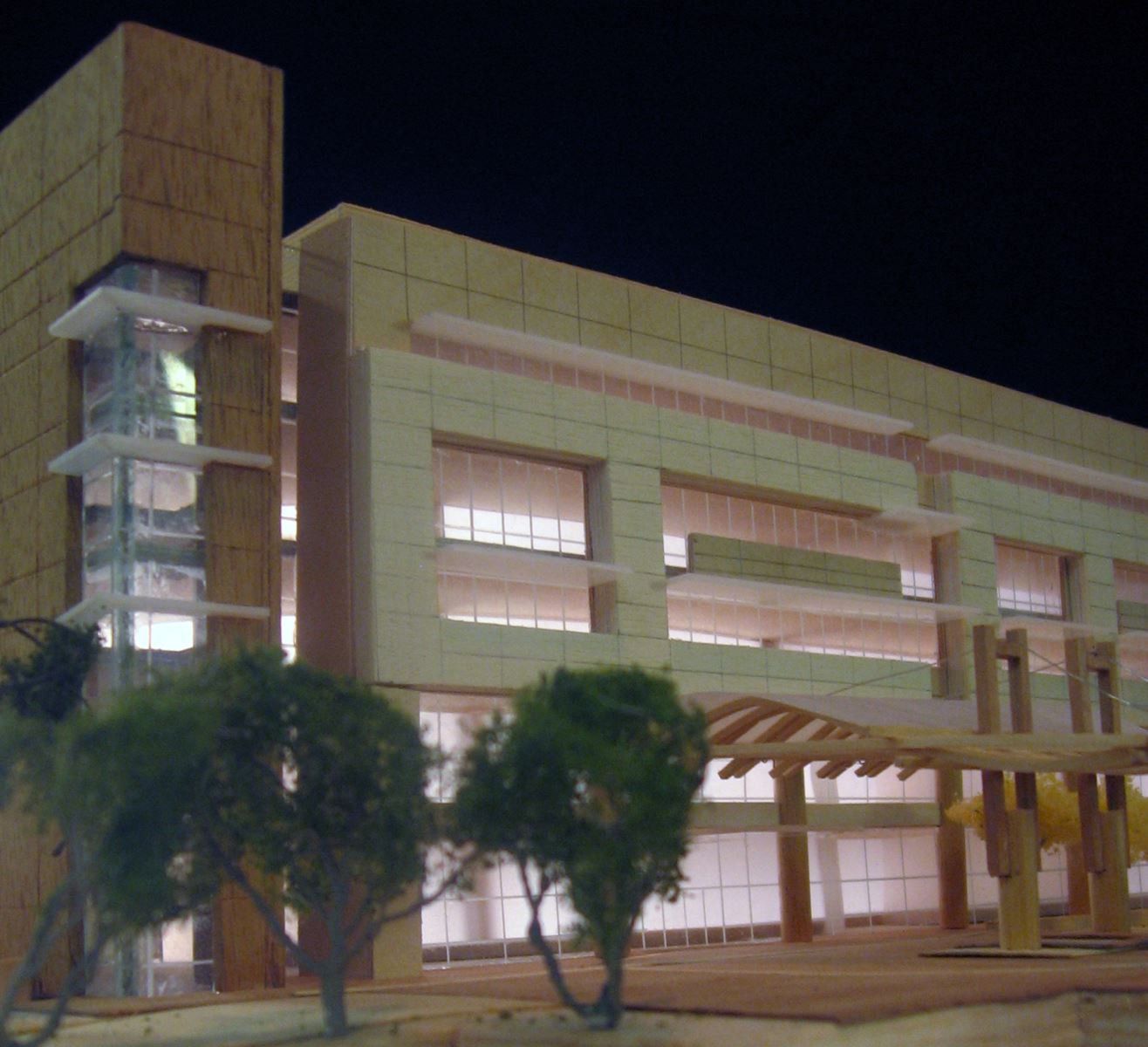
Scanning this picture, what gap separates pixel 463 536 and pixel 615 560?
5.11 metres

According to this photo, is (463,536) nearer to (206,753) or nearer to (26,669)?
(26,669)

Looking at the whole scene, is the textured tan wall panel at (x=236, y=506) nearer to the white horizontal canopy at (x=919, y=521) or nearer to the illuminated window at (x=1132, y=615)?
the white horizontal canopy at (x=919, y=521)

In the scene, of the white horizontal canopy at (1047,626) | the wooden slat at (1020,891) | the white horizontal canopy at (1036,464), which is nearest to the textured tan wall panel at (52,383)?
the wooden slat at (1020,891)

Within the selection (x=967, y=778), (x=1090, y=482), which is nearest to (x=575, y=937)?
(x=967, y=778)

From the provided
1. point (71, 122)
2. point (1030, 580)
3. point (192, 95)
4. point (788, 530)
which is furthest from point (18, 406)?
point (1030, 580)

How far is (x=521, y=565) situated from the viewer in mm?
48375

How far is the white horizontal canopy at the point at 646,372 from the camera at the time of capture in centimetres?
4881

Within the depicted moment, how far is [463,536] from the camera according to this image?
48000 millimetres

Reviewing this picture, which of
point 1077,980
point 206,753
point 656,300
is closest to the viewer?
point 206,753

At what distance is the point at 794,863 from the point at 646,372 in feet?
53.8

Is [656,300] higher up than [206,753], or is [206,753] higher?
[656,300]

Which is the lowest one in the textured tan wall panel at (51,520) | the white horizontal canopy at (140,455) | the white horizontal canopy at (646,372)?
the textured tan wall panel at (51,520)

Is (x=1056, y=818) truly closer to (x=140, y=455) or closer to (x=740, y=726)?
(x=740, y=726)

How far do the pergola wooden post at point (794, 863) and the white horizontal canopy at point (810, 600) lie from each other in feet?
20.7
